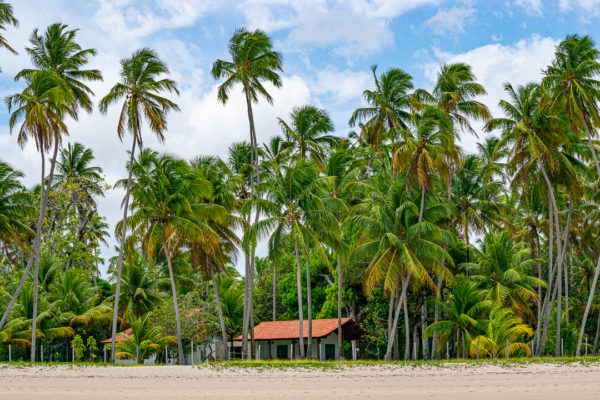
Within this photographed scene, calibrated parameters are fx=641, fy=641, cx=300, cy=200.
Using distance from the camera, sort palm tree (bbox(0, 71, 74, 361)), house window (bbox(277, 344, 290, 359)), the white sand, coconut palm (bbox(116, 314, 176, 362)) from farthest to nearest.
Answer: house window (bbox(277, 344, 290, 359)) < coconut palm (bbox(116, 314, 176, 362)) < palm tree (bbox(0, 71, 74, 361)) < the white sand

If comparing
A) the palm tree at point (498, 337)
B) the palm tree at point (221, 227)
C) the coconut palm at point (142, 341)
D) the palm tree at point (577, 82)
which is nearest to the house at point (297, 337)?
the palm tree at point (221, 227)

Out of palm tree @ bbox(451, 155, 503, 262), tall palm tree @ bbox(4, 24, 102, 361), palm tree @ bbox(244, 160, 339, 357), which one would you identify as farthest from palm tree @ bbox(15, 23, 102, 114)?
palm tree @ bbox(451, 155, 503, 262)

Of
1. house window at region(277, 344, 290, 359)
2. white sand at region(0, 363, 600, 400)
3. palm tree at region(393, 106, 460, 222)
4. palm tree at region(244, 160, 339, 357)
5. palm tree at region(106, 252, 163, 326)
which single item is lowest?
house window at region(277, 344, 290, 359)

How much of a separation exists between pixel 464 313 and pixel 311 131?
12839mm

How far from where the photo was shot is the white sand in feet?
51.8

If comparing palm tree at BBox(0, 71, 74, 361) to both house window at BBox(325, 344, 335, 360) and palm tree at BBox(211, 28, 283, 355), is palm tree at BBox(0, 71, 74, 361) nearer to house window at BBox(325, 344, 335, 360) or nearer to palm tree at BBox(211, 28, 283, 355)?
palm tree at BBox(211, 28, 283, 355)

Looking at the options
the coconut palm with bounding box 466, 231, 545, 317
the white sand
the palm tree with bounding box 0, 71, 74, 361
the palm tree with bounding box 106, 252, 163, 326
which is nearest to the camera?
the white sand

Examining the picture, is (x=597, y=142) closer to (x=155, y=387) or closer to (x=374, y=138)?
(x=374, y=138)

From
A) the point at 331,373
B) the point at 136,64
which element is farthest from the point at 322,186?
the point at 136,64

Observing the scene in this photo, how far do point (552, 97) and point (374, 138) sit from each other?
10097 millimetres

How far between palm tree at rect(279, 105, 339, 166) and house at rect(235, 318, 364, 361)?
29.8 ft

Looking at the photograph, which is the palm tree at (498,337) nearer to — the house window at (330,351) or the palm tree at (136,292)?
the house window at (330,351)

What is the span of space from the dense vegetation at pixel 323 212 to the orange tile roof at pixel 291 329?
4.97 feet

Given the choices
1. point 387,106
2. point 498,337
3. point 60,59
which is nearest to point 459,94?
point 387,106
